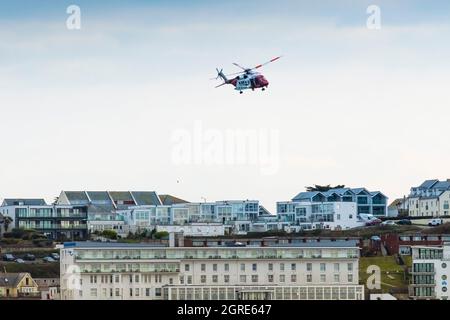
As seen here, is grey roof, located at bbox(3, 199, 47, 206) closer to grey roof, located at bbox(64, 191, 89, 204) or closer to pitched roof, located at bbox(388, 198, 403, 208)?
grey roof, located at bbox(64, 191, 89, 204)

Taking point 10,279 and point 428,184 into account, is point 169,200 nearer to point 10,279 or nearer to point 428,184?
point 428,184

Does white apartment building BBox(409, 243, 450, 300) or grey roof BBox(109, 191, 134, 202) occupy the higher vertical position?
grey roof BBox(109, 191, 134, 202)

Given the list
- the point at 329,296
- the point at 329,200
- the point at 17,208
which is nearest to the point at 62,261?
the point at 329,296

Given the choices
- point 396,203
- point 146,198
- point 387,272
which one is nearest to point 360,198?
point 396,203

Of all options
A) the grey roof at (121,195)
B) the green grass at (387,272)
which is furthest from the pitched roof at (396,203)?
the green grass at (387,272)

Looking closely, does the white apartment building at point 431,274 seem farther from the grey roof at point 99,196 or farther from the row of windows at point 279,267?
the grey roof at point 99,196

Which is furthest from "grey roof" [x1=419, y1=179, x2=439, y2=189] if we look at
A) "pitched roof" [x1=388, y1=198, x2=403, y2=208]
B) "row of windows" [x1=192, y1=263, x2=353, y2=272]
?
"row of windows" [x1=192, y1=263, x2=353, y2=272]

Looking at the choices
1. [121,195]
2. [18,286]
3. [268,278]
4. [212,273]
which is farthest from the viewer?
[121,195]
